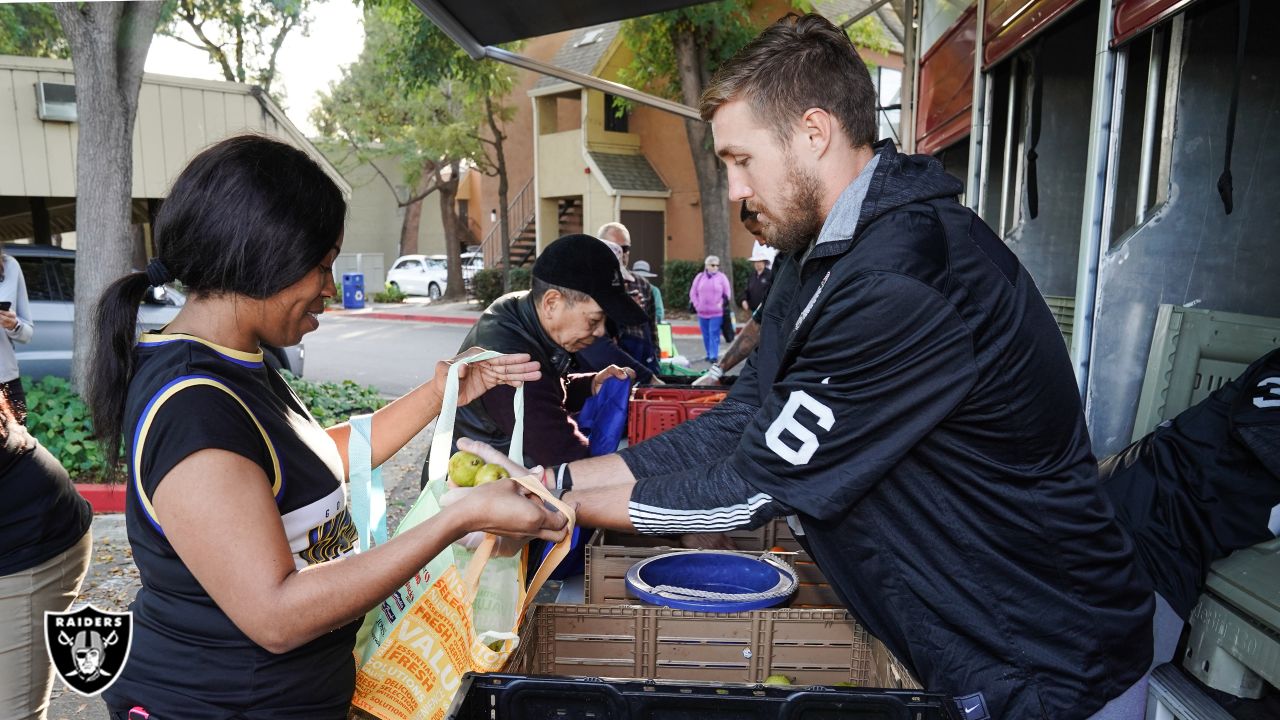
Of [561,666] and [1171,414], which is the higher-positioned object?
[1171,414]

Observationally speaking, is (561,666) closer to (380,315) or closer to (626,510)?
(626,510)

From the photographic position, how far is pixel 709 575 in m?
2.47

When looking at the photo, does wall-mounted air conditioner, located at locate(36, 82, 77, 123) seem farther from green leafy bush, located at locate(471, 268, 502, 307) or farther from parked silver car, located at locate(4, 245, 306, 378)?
green leafy bush, located at locate(471, 268, 502, 307)

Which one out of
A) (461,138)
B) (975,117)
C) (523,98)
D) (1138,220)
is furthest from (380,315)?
(1138,220)

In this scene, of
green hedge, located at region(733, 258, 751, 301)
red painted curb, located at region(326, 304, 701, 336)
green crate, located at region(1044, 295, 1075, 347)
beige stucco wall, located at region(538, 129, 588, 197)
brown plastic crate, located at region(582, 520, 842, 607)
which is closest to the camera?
brown plastic crate, located at region(582, 520, 842, 607)

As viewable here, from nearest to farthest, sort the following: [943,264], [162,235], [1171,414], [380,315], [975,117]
→ [943,264]
[162,235]
[1171,414]
[975,117]
[380,315]

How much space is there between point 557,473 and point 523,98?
30161 millimetres

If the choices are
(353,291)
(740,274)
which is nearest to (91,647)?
(740,274)

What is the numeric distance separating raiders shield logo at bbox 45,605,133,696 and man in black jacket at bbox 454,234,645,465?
1447 millimetres

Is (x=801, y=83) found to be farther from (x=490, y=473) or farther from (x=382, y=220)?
(x=382, y=220)

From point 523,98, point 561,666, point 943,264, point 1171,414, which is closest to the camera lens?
point 943,264

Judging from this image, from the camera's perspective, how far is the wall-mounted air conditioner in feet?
36.2

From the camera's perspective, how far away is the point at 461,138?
26.5 meters

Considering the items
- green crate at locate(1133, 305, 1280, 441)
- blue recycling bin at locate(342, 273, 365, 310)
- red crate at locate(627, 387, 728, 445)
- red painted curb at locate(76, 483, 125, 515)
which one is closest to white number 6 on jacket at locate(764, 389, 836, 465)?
green crate at locate(1133, 305, 1280, 441)
